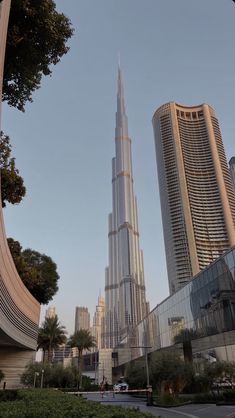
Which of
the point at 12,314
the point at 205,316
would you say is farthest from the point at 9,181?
the point at 205,316

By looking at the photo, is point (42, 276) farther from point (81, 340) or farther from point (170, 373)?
point (81, 340)

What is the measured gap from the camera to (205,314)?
3903 centimetres

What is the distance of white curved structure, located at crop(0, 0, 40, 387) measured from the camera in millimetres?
18391

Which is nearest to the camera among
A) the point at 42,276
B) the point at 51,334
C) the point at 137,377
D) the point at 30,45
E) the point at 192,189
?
the point at 30,45

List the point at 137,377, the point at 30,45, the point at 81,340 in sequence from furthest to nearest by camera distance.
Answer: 1. the point at 81,340
2. the point at 137,377
3. the point at 30,45

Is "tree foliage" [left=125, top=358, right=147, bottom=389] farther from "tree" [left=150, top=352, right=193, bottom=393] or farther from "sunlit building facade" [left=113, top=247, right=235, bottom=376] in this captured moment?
"tree" [left=150, top=352, right=193, bottom=393]

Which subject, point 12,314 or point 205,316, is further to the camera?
point 205,316

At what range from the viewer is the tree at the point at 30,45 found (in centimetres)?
1359

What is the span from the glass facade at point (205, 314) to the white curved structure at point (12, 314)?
491 inches

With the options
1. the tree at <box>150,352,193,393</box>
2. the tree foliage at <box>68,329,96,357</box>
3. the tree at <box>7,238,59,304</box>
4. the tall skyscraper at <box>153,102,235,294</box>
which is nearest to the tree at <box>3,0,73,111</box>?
the tree at <box>7,238,59,304</box>

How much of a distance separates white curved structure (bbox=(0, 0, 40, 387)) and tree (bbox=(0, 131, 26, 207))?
113 centimetres

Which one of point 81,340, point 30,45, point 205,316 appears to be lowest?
point 205,316

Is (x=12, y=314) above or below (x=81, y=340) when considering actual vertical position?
below

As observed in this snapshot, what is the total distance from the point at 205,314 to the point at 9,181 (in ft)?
94.6
